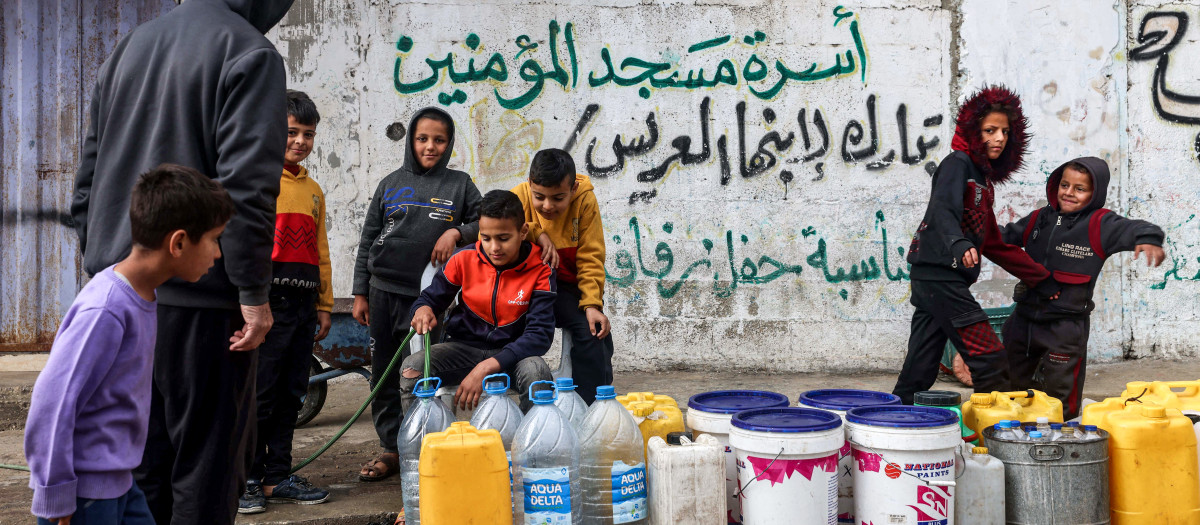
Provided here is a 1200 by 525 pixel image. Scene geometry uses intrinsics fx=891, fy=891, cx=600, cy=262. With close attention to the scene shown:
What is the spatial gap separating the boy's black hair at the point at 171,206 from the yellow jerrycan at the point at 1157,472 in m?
2.99

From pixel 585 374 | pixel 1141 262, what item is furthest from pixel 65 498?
pixel 1141 262

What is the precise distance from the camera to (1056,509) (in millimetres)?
2971

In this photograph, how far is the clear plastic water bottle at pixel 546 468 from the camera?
2748 mm

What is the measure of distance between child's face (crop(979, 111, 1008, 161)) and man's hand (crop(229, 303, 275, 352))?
3559mm

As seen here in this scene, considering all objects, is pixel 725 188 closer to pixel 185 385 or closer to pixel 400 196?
pixel 400 196

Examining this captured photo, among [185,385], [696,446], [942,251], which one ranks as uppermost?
[942,251]

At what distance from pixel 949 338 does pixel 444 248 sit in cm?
249

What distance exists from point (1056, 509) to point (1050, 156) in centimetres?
469

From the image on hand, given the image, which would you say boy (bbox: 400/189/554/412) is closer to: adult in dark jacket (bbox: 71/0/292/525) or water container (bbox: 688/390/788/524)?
water container (bbox: 688/390/788/524)

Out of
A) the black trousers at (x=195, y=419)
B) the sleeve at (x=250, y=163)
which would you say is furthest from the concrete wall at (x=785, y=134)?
the black trousers at (x=195, y=419)

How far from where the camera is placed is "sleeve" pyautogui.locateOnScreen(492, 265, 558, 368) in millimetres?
3555

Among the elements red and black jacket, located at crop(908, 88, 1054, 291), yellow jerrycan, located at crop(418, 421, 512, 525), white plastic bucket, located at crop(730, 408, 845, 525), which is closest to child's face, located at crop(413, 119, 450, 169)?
yellow jerrycan, located at crop(418, 421, 512, 525)

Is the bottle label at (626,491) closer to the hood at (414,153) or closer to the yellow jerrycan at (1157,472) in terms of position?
the yellow jerrycan at (1157,472)

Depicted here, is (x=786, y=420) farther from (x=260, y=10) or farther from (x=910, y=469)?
(x=260, y=10)
